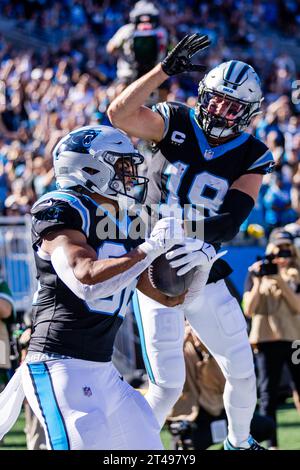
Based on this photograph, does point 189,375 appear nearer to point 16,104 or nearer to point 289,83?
point 16,104

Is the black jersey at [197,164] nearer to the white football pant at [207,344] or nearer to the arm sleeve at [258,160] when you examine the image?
the arm sleeve at [258,160]

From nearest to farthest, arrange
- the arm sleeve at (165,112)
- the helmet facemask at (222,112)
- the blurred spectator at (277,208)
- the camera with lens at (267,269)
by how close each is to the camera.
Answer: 1. the helmet facemask at (222,112)
2. the arm sleeve at (165,112)
3. the camera with lens at (267,269)
4. the blurred spectator at (277,208)

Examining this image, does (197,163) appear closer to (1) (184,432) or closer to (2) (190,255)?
(2) (190,255)

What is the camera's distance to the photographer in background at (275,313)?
752 cm

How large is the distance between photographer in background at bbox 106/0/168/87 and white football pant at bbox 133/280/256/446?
2784 mm

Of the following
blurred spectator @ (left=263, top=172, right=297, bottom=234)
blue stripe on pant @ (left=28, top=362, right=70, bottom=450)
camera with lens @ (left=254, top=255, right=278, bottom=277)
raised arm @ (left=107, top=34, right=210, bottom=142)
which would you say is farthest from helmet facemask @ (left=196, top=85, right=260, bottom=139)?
blurred spectator @ (left=263, top=172, right=297, bottom=234)

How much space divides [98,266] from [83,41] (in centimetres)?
1420

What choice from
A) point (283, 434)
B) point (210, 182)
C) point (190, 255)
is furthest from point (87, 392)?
point (283, 434)

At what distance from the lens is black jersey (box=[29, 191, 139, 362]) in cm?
404

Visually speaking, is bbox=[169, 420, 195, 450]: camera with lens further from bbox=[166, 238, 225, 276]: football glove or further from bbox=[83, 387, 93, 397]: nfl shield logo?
bbox=[83, 387, 93, 397]: nfl shield logo

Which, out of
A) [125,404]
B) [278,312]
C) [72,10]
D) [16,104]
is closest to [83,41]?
[72,10]

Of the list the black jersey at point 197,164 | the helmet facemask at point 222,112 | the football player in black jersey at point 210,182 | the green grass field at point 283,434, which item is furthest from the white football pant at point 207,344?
the green grass field at point 283,434

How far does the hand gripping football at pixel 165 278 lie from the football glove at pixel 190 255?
3 centimetres

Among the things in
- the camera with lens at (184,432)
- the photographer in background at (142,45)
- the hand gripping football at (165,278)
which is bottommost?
the camera with lens at (184,432)
